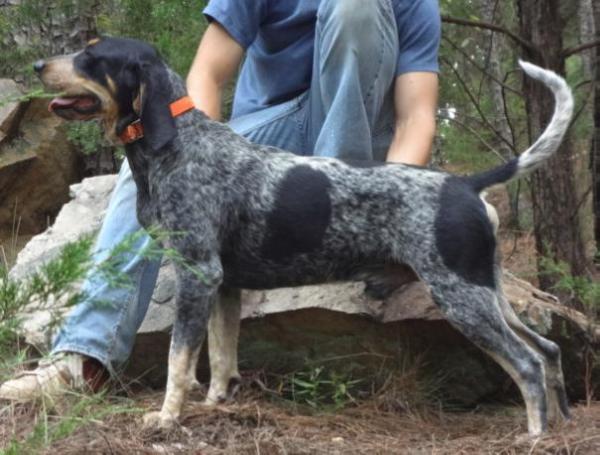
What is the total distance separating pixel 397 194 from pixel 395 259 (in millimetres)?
258

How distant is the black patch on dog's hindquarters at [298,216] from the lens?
3814 mm

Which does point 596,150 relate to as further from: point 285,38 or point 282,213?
point 282,213

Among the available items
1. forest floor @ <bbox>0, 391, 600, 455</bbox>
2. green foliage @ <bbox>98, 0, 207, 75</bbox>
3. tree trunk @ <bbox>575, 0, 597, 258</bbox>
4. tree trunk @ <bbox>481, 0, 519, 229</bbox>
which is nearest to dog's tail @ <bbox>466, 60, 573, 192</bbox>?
forest floor @ <bbox>0, 391, 600, 455</bbox>

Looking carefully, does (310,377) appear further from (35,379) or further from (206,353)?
(35,379)

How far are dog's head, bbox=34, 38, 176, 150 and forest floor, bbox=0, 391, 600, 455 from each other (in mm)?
1074

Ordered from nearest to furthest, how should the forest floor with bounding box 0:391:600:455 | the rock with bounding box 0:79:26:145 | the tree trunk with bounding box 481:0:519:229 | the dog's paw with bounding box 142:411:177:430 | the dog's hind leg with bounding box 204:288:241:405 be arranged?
the forest floor with bounding box 0:391:600:455
the dog's paw with bounding box 142:411:177:430
the dog's hind leg with bounding box 204:288:241:405
the rock with bounding box 0:79:26:145
the tree trunk with bounding box 481:0:519:229

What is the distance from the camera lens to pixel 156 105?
3.73m

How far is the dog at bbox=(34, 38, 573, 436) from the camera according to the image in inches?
144

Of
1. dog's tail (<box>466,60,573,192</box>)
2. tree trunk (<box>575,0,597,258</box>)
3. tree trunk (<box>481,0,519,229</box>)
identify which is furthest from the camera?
tree trunk (<box>481,0,519,229</box>)

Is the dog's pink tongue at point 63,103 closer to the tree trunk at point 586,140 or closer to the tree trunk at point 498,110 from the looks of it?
the tree trunk at point 586,140

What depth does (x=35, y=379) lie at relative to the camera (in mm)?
3834

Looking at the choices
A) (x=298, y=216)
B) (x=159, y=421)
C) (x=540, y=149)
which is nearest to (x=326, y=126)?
(x=298, y=216)

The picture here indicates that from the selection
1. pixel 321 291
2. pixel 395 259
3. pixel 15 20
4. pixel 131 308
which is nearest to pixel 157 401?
pixel 131 308

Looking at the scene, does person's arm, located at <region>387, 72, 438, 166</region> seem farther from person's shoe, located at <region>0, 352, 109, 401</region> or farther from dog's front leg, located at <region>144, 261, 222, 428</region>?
person's shoe, located at <region>0, 352, 109, 401</region>
